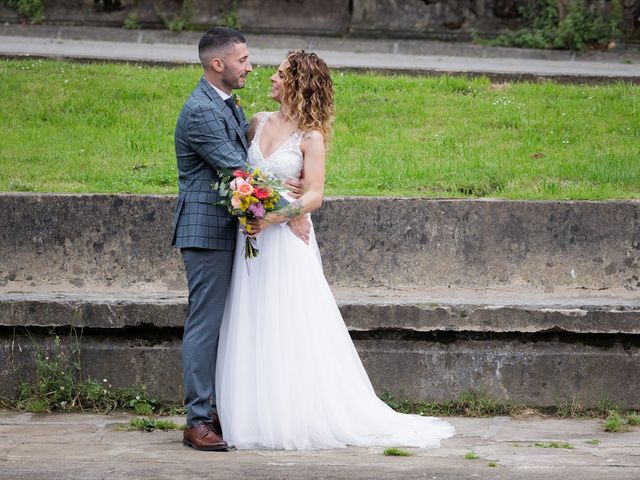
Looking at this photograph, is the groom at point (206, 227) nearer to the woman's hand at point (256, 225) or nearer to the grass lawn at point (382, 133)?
the woman's hand at point (256, 225)

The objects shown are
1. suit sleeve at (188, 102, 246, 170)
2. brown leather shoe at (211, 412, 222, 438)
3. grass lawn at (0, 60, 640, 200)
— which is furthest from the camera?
grass lawn at (0, 60, 640, 200)

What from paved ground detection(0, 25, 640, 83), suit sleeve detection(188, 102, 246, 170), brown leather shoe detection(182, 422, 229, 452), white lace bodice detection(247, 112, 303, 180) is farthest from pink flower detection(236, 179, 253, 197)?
paved ground detection(0, 25, 640, 83)

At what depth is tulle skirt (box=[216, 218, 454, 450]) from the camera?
5988 millimetres

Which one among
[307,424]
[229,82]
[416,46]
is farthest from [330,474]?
[416,46]

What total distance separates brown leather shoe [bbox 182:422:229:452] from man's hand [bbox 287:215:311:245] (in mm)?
1071

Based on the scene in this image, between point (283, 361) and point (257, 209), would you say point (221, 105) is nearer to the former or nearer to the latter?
point (257, 209)

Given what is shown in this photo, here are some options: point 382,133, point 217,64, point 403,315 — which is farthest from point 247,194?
point 382,133

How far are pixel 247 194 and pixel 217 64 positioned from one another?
77 cm

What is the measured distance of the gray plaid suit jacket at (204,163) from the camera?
579 cm

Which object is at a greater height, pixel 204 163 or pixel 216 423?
Answer: pixel 204 163

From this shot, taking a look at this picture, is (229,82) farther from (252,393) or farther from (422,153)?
(422,153)

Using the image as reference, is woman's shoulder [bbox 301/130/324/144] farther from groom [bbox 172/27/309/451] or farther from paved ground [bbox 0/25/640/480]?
paved ground [bbox 0/25/640/480]

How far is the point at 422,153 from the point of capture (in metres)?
8.90

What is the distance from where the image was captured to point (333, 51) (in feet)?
48.0
